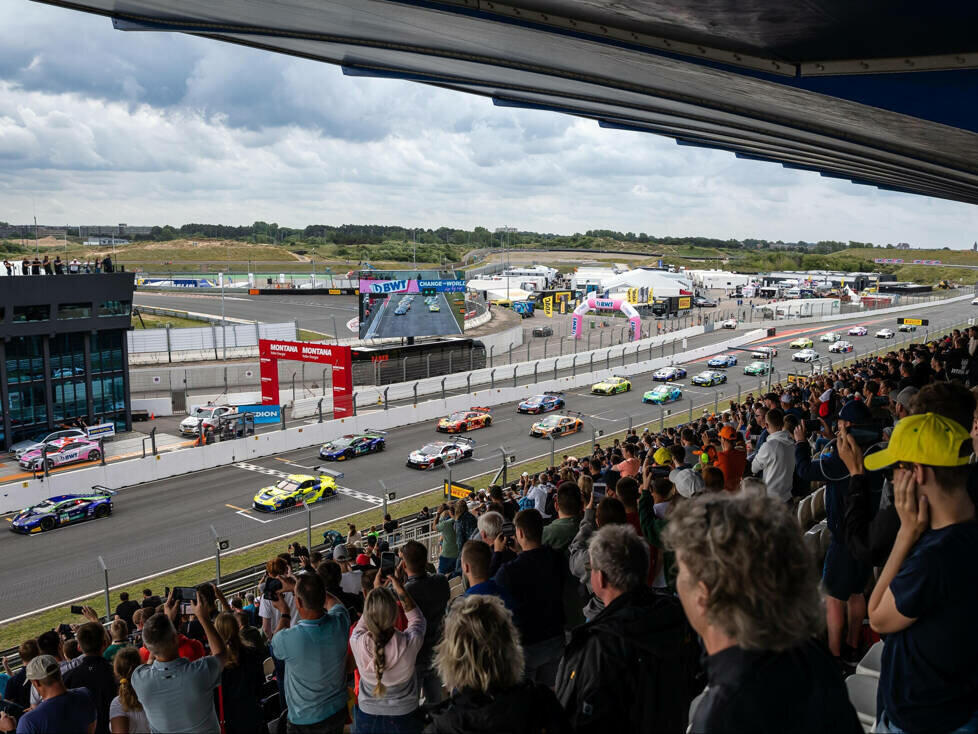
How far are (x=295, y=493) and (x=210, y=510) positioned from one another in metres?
2.63

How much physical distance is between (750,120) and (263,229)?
18592cm

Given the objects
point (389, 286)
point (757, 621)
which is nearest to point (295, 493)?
point (389, 286)

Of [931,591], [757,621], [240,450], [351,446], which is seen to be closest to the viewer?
[757,621]

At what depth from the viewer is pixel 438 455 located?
26.3 meters

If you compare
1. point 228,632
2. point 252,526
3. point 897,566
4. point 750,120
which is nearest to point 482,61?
point 750,120

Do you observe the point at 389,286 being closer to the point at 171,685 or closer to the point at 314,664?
the point at 314,664

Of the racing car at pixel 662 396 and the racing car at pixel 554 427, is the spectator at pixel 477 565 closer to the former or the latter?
the racing car at pixel 554 427

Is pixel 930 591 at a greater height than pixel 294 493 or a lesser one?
greater

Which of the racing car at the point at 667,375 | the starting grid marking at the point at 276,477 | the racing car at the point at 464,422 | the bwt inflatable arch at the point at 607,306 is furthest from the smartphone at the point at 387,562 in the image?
the bwt inflatable arch at the point at 607,306

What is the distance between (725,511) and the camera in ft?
6.21

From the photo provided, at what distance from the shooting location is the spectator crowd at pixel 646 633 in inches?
71.7

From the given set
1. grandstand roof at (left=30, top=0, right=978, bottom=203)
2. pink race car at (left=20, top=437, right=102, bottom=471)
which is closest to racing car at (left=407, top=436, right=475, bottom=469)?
pink race car at (left=20, top=437, right=102, bottom=471)

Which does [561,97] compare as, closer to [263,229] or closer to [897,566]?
[897,566]

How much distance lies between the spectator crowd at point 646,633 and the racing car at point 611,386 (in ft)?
115
